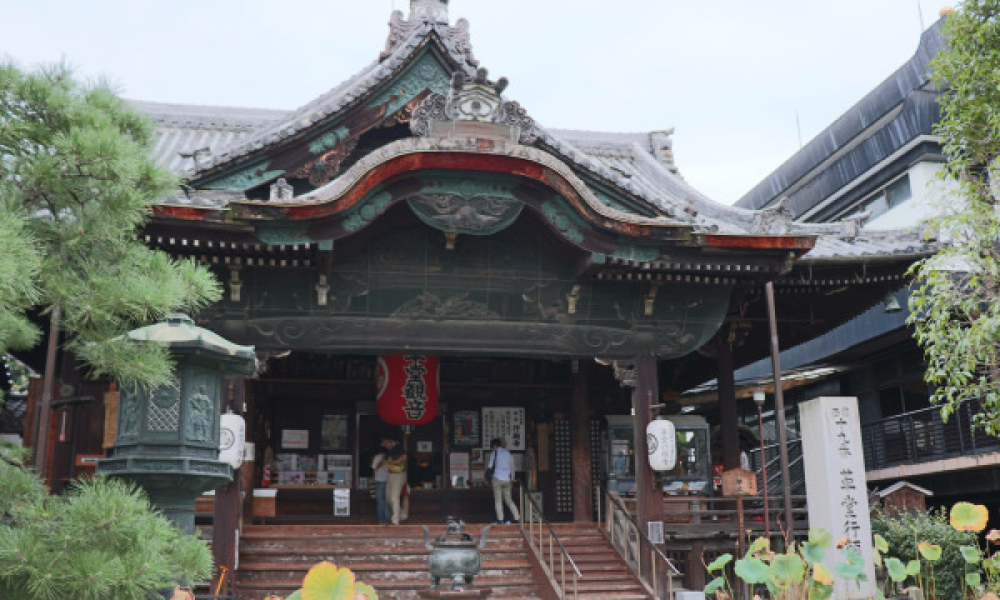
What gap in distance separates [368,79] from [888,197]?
1608cm

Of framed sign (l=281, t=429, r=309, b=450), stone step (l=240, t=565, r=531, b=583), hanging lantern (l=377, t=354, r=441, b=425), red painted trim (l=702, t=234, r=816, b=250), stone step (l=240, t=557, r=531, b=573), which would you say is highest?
red painted trim (l=702, t=234, r=816, b=250)

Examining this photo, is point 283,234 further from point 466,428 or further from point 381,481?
point 466,428

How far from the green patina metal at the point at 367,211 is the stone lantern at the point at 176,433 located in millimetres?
3868

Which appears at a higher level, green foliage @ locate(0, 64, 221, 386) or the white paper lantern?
green foliage @ locate(0, 64, 221, 386)

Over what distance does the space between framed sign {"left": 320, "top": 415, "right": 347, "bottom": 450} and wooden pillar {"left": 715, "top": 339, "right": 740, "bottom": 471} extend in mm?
6894

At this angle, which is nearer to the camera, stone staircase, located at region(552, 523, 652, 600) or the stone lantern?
the stone lantern

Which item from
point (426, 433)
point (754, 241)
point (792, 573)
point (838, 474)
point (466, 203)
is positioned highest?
point (466, 203)

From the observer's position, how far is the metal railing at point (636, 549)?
1147cm

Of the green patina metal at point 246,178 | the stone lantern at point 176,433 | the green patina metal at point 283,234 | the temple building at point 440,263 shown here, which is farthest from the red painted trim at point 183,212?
the stone lantern at point 176,433

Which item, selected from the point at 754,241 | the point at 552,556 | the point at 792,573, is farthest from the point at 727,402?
the point at 792,573

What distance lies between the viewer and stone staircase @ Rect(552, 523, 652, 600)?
1155 centimetres

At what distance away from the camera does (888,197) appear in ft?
74.5

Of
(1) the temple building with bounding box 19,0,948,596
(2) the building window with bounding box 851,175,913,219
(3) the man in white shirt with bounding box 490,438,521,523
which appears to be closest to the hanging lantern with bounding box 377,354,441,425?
(1) the temple building with bounding box 19,0,948,596

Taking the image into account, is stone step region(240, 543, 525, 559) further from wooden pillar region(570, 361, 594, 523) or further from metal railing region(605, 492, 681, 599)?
wooden pillar region(570, 361, 594, 523)
